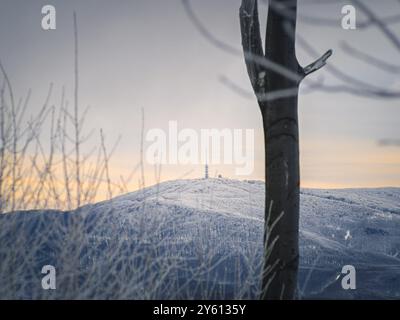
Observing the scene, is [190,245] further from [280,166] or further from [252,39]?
[252,39]

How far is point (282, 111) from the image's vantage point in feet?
9.71

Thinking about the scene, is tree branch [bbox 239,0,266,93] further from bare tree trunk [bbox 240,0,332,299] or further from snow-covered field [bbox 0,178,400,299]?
snow-covered field [bbox 0,178,400,299]

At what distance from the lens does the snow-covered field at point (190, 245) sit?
2523 millimetres

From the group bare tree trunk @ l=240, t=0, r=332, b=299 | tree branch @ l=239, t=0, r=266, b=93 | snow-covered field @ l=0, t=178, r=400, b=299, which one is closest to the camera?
snow-covered field @ l=0, t=178, r=400, b=299

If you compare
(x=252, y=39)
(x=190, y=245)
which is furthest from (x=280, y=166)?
(x=190, y=245)

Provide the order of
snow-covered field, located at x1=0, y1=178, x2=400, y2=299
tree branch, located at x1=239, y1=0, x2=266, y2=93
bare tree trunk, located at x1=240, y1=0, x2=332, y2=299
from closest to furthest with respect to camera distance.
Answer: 1. snow-covered field, located at x1=0, y1=178, x2=400, y2=299
2. bare tree trunk, located at x1=240, y1=0, x2=332, y2=299
3. tree branch, located at x1=239, y1=0, x2=266, y2=93

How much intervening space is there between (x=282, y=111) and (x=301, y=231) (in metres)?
5.96

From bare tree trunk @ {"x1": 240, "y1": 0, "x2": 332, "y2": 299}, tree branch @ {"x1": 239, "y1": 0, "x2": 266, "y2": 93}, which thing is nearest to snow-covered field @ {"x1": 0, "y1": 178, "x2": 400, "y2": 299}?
bare tree trunk @ {"x1": 240, "y1": 0, "x2": 332, "y2": 299}

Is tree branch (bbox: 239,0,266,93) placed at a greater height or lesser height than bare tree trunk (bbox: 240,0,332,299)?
greater

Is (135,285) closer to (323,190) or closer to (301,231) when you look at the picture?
(301,231)

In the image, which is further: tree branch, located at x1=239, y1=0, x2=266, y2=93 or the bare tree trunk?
tree branch, located at x1=239, y1=0, x2=266, y2=93

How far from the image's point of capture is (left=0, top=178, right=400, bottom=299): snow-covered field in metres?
2.52

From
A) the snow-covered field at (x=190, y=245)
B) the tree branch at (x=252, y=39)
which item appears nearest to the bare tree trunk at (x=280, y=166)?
the tree branch at (x=252, y=39)

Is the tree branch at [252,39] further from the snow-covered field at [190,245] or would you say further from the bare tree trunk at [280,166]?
the snow-covered field at [190,245]
